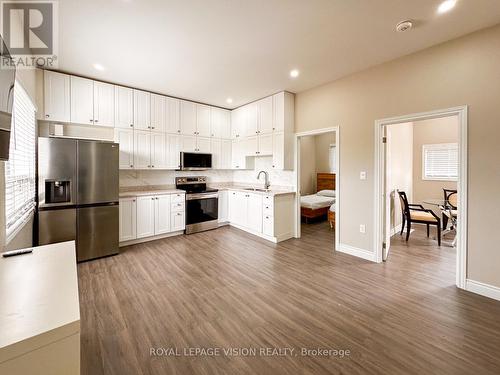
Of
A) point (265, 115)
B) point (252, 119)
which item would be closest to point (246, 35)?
point (265, 115)

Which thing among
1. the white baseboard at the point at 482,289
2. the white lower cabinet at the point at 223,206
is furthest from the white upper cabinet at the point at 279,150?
the white baseboard at the point at 482,289

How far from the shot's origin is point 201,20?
2348 mm

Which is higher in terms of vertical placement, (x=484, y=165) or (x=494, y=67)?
(x=494, y=67)

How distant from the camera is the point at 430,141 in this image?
583 centimetres

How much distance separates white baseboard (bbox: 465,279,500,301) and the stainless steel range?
431 centimetres

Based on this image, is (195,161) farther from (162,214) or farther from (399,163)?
(399,163)

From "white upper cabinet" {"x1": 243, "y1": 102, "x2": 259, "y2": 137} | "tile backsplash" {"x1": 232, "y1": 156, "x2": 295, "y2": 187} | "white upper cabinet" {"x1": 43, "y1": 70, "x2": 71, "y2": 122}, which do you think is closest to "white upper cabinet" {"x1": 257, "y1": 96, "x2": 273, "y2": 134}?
"white upper cabinet" {"x1": 243, "y1": 102, "x2": 259, "y2": 137}

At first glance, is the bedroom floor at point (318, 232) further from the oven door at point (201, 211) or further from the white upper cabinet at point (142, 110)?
the white upper cabinet at point (142, 110)

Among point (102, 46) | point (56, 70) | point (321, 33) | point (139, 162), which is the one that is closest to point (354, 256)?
point (321, 33)

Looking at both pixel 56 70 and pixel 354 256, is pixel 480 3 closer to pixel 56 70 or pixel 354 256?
pixel 354 256

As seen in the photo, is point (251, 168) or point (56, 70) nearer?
point (56, 70)

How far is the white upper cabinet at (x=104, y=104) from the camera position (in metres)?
3.86

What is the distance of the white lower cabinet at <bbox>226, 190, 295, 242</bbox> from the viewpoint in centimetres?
433

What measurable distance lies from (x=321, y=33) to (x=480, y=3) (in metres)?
1.41
